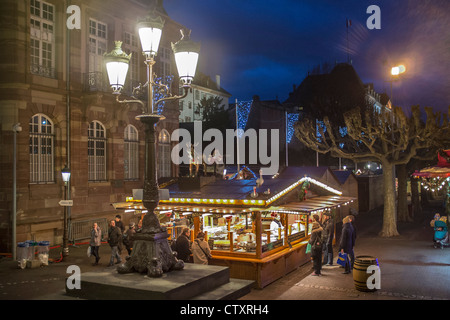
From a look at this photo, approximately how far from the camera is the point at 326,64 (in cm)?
6284

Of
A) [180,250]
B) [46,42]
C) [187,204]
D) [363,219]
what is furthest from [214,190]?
[363,219]

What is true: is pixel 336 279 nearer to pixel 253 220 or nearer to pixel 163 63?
pixel 253 220

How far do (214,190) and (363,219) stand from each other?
62.3 feet

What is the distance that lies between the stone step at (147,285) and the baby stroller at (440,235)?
1454cm

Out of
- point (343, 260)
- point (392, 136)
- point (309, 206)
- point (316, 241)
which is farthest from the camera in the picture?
point (392, 136)

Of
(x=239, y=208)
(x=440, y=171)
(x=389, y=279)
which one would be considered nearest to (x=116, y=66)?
(x=239, y=208)

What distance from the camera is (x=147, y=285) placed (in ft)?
23.4

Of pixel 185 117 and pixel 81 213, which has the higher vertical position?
pixel 185 117

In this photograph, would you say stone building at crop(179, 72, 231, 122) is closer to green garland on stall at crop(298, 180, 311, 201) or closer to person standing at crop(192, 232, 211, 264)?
green garland on stall at crop(298, 180, 311, 201)

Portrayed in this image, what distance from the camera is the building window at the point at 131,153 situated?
25812 mm

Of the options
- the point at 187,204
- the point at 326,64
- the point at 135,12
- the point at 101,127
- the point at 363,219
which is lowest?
the point at 363,219

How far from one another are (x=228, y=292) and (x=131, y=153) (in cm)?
1948

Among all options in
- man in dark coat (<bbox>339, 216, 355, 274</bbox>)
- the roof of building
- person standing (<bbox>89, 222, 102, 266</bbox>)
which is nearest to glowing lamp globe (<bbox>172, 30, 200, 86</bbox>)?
man in dark coat (<bbox>339, 216, 355, 274</bbox>)
